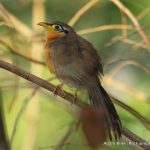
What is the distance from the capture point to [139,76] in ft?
13.5

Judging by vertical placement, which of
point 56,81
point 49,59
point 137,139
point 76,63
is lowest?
point 56,81

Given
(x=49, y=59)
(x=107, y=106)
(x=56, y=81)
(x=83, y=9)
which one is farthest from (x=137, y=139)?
(x=56, y=81)

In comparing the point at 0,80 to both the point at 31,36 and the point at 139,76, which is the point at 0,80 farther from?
the point at 139,76

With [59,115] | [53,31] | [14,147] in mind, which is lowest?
[14,147]

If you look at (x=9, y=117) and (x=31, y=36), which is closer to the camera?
(x=31, y=36)

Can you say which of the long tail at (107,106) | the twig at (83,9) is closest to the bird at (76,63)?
the long tail at (107,106)

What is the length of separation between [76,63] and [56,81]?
4.46 feet

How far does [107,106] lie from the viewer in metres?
2.40

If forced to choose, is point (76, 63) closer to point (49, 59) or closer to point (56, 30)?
point (49, 59)

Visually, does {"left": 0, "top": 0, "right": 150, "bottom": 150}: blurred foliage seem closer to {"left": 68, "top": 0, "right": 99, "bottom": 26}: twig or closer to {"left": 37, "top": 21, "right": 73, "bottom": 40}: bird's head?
{"left": 37, "top": 21, "right": 73, "bottom": 40}: bird's head

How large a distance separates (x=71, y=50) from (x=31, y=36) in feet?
1.32

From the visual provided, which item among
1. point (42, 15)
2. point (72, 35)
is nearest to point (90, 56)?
point (72, 35)

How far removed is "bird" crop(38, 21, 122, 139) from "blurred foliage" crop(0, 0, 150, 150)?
3.9 inches

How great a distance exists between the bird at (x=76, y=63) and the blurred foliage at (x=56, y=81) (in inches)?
3.9
